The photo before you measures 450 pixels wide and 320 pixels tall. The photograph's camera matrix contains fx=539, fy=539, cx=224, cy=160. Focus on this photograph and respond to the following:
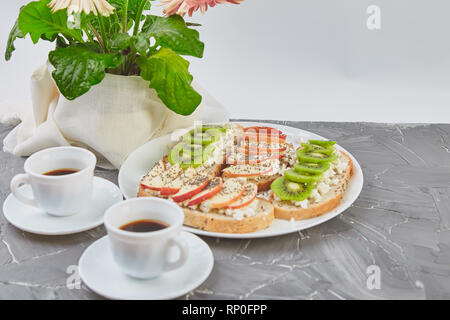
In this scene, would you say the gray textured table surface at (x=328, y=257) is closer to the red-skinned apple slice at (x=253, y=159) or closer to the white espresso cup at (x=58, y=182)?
the white espresso cup at (x=58, y=182)

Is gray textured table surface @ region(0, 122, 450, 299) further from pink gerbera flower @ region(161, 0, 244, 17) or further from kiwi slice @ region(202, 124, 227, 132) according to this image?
pink gerbera flower @ region(161, 0, 244, 17)

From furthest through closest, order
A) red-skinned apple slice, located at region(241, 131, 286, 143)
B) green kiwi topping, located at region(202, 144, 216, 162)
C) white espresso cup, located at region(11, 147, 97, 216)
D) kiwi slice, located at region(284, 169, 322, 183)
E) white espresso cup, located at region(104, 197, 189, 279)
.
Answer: red-skinned apple slice, located at region(241, 131, 286, 143) → green kiwi topping, located at region(202, 144, 216, 162) → kiwi slice, located at region(284, 169, 322, 183) → white espresso cup, located at region(11, 147, 97, 216) → white espresso cup, located at region(104, 197, 189, 279)

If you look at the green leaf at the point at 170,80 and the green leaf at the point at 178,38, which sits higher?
the green leaf at the point at 178,38

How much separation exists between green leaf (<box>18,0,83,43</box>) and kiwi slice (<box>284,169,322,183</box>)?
3.53ft

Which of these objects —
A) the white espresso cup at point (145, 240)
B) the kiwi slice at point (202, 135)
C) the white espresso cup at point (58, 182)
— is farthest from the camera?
the kiwi slice at point (202, 135)

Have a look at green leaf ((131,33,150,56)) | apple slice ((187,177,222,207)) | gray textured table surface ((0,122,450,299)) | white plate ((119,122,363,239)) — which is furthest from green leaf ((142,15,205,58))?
gray textured table surface ((0,122,450,299))

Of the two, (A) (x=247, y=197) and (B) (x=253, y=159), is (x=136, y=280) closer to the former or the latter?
(A) (x=247, y=197)

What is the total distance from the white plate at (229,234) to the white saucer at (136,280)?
198mm

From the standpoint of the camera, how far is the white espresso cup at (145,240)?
1570mm

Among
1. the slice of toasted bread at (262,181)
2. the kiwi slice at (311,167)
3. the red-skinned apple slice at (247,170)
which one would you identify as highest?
the kiwi slice at (311,167)

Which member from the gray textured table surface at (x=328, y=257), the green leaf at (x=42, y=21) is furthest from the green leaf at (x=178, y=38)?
the gray textured table surface at (x=328, y=257)

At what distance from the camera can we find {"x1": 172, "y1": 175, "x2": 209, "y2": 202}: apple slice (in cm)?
204

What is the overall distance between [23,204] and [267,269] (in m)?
0.98

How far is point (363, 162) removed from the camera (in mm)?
2689
